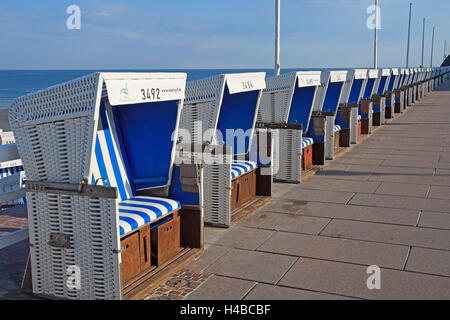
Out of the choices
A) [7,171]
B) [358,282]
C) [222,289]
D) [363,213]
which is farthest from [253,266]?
[7,171]

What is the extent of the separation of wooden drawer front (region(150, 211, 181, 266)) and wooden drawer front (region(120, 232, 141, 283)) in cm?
31

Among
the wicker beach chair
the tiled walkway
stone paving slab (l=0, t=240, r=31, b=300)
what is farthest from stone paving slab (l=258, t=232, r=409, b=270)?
the wicker beach chair

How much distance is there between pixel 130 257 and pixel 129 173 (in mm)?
1304

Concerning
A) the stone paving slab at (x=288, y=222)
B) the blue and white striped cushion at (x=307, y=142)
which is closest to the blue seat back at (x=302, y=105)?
the blue and white striped cushion at (x=307, y=142)

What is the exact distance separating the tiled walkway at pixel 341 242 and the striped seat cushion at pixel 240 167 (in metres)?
0.63

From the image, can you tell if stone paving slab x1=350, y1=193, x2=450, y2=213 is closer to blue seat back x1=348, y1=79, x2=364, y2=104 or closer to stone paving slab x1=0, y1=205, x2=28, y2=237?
stone paving slab x1=0, y1=205, x2=28, y2=237

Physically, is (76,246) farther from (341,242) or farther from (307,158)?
(307,158)

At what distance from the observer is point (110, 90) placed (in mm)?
4242

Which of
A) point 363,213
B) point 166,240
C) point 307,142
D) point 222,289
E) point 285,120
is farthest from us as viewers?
point 307,142

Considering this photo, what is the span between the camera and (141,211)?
4945mm

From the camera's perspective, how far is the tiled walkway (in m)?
4.79
